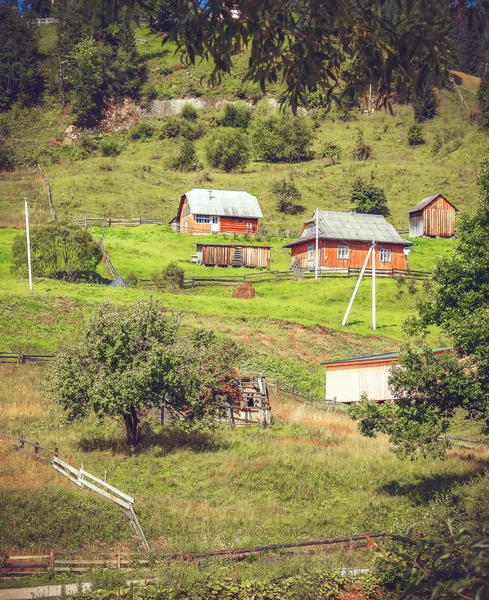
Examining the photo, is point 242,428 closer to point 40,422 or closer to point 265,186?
point 40,422

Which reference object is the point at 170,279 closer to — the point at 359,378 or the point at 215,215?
the point at 215,215

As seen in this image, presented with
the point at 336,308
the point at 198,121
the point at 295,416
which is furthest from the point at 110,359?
the point at 198,121

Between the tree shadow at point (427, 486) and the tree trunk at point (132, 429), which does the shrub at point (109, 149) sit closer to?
the tree trunk at point (132, 429)

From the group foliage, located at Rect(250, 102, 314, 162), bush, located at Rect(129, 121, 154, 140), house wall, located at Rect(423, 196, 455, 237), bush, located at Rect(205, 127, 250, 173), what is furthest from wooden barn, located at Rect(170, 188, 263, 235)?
bush, located at Rect(129, 121, 154, 140)

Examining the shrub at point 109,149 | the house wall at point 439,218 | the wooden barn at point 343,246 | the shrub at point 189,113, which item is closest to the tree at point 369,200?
the house wall at point 439,218

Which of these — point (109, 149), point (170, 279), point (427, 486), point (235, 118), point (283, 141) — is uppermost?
point (235, 118)

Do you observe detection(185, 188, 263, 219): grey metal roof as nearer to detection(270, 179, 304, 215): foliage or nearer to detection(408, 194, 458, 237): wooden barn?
detection(270, 179, 304, 215): foliage

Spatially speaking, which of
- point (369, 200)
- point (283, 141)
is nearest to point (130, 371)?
point (369, 200)
